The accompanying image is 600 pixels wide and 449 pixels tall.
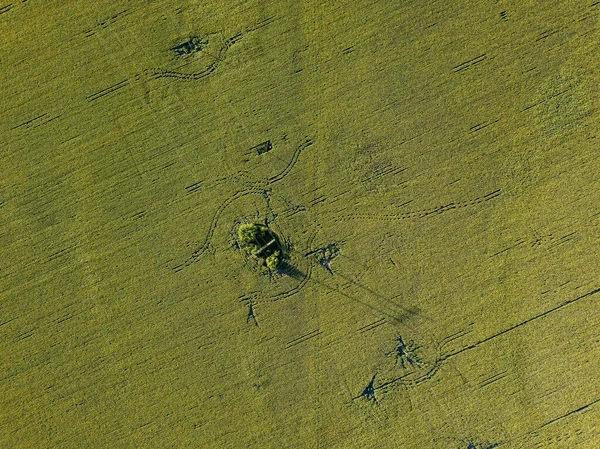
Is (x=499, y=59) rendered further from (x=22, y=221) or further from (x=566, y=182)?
(x=22, y=221)

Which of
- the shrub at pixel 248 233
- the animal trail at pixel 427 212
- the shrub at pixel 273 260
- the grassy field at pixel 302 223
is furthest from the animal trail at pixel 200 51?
the animal trail at pixel 427 212

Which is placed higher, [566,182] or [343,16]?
[343,16]

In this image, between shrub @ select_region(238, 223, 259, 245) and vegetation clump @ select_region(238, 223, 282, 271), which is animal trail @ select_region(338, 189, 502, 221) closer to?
vegetation clump @ select_region(238, 223, 282, 271)

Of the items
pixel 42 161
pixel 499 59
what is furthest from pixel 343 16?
pixel 42 161

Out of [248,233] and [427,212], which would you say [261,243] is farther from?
[427,212]

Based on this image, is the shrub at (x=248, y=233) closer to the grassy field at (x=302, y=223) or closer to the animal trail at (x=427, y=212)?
the grassy field at (x=302, y=223)

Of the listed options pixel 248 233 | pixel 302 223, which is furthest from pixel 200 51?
pixel 302 223

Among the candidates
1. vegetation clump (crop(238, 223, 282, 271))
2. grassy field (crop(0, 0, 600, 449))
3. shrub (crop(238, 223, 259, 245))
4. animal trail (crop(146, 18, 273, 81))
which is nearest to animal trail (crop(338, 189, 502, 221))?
grassy field (crop(0, 0, 600, 449))
